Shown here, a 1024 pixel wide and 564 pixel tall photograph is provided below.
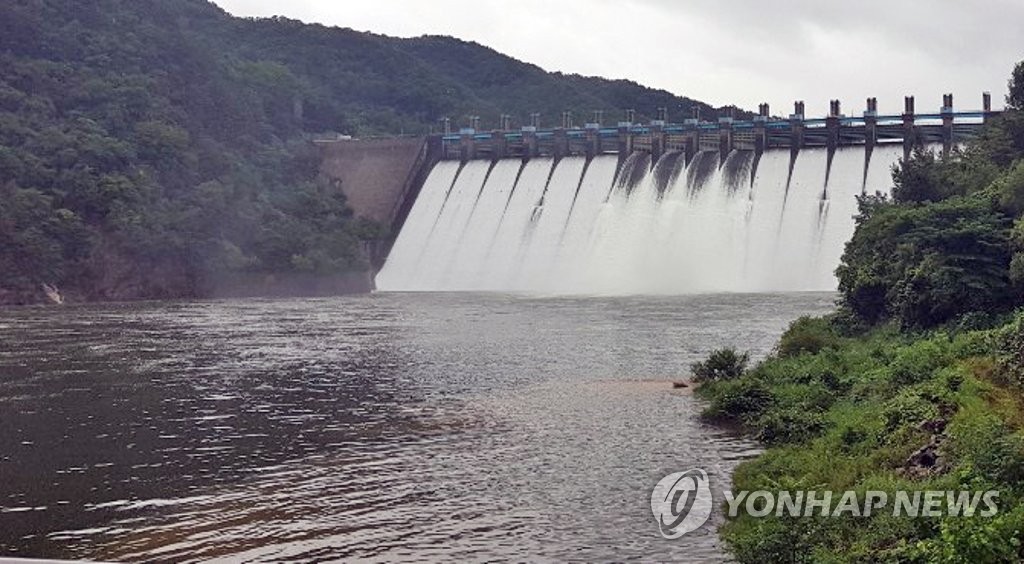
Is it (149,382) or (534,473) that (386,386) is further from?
(534,473)

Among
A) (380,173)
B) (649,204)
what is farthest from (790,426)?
(380,173)

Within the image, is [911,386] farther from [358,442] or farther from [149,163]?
[149,163]

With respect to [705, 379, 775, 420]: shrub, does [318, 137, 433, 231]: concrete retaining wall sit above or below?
above

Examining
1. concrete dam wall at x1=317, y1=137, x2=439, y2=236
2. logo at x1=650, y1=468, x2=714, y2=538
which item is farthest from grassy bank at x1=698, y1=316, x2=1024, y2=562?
concrete dam wall at x1=317, y1=137, x2=439, y2=236

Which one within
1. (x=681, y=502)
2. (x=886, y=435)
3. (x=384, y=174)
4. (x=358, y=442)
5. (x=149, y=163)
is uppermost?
(x=149, y=163)

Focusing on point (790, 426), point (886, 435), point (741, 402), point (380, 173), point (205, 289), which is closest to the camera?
point (886, 435)

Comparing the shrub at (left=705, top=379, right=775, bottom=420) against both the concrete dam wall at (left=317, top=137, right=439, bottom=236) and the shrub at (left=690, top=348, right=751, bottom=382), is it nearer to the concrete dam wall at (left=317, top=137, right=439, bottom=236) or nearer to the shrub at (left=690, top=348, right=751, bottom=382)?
the shrub at (left=690, top=348, right=751, bottom=382)

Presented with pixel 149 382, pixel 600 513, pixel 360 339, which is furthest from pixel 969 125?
pixel 600 513
